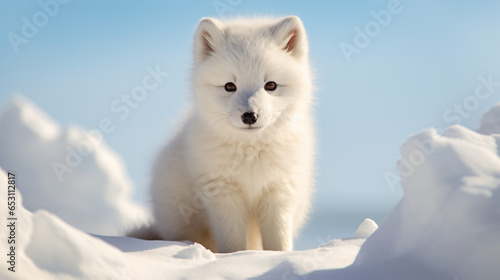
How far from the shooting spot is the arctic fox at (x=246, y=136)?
156 inches

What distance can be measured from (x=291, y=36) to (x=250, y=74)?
0.68m

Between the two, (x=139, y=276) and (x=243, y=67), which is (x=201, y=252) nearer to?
(x=139, y=276)

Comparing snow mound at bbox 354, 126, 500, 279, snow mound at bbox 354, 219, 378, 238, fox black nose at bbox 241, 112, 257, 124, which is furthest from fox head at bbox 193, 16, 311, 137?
snow mound at bbox 354, 126, 500, 279

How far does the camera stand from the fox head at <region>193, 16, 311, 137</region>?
3830mm

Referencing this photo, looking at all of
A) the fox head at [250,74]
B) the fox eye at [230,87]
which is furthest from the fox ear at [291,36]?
the fox eye at [230,87]

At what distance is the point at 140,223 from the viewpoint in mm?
5324

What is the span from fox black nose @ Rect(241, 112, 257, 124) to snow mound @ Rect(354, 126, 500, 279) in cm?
121

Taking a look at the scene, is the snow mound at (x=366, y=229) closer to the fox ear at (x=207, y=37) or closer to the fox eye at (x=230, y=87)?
the fox eye at (x=230, y=87)

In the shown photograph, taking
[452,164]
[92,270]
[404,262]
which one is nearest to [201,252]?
[92,270]

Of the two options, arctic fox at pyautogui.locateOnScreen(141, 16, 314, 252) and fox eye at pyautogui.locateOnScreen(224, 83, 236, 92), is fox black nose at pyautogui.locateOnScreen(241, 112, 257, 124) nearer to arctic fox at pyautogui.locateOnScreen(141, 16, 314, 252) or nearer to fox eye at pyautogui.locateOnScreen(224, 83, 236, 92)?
arctic fox at pyautogui.locateOnScreen(141, 16, 314, 252)

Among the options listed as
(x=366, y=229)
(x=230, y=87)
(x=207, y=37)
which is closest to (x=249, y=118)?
(x=230, y=87)

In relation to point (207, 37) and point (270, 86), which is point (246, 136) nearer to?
point (270, 86)

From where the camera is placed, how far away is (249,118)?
3729mm

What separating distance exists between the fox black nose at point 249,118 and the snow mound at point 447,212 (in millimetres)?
1212
